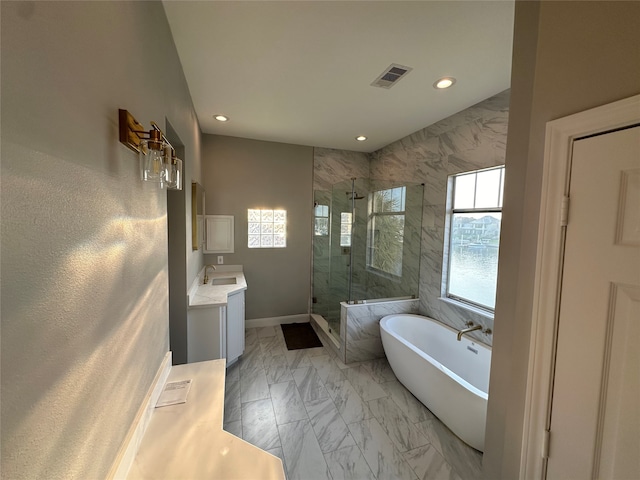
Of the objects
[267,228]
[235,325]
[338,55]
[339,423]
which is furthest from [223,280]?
[338,55]

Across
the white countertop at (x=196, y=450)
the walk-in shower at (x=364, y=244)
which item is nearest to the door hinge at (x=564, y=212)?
the white countertop at (x=196, y=450)

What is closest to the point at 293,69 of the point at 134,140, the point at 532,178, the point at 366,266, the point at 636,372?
the point at 134,140

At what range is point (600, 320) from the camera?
2.83 feet

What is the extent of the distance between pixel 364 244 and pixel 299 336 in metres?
1.65

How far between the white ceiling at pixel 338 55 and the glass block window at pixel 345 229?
138cm

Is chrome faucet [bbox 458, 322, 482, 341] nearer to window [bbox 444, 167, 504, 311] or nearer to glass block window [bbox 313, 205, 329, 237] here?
window [bbox 444, 167, 504, 311]

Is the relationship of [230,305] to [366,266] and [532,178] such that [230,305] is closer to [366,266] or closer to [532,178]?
[366,266]

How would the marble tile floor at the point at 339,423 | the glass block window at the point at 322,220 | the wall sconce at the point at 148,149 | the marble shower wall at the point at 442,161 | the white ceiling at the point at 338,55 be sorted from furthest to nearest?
the glass block window at the point at 322,220 → the marble shower wall at the point at 442,161 → the marble tile floor at the point at 339,423 → the white ceiling at the point at 338,55 → the wall sconce at the point at 148,149

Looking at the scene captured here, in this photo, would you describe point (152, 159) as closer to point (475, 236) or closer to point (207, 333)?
point (207, 333)

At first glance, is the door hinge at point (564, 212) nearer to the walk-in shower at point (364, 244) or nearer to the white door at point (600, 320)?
the white door at point (600, 320)

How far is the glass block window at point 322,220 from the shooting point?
4.16 meters

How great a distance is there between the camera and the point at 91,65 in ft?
2.38

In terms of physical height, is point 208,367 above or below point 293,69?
below

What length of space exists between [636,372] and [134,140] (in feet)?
6.09
